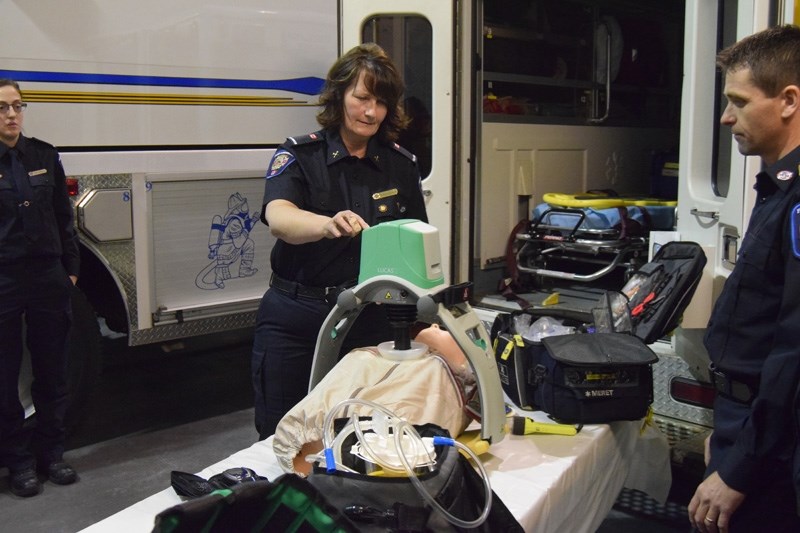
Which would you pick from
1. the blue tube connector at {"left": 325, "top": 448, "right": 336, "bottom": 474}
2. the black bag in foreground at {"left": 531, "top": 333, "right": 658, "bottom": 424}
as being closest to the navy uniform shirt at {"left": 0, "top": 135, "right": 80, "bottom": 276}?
the black bag in foreground at {"left": 531, "top": 333, "right": 658, "bottom": 424}

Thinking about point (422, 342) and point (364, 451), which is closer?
point (364, 451)

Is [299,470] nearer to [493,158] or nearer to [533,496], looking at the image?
[533,496]

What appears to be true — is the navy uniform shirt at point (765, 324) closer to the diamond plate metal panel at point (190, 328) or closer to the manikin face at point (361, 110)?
the manikin face at point (361, 110)

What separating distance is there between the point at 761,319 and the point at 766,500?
0.40 metres

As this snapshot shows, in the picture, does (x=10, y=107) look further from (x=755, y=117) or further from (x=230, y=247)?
(x=755, y=117)

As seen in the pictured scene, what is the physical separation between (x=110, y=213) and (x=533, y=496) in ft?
9.57

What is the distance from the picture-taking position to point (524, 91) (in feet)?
20.0

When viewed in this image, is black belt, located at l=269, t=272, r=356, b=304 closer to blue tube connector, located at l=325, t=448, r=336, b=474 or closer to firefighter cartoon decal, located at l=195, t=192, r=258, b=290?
blue tube connector, located at l=325, t=448, r=336, b=474

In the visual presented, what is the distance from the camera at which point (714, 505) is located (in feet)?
6.21

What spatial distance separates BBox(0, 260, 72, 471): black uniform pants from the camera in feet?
12.3

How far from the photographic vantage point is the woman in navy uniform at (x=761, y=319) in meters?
1.75

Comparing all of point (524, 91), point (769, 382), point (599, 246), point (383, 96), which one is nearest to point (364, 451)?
point (769, 382)

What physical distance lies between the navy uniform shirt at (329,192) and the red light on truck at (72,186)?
1.75 m

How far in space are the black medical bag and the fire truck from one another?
0.61ft
